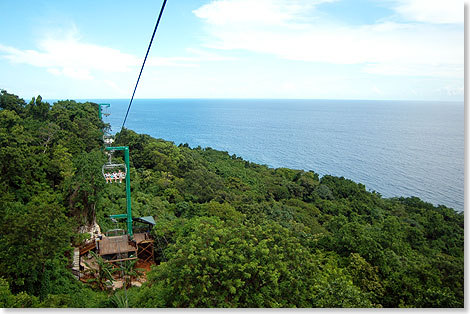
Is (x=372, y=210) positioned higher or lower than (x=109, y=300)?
lower

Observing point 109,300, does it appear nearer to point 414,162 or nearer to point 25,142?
point 25,142

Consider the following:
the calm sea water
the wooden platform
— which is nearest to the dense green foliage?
the wooden platform

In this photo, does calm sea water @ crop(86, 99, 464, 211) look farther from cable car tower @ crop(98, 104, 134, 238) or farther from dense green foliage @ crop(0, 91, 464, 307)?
cable car tower @ crop(98, 104, 134, 238)

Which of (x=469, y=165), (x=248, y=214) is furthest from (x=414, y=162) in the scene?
(x=469, y=165)

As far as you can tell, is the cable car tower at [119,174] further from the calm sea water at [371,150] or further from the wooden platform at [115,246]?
the calm sea water at [371,150]

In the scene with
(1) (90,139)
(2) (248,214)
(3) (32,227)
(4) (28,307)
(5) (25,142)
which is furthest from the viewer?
(1) (90,139)
